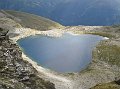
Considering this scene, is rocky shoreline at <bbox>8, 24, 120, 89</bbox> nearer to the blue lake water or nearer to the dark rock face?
the blue lake water

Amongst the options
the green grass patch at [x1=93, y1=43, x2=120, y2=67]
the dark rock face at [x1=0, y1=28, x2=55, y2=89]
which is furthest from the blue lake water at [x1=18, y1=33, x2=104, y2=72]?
the dark rock face at [x1=0, y1=28, x2=55, y2=89]

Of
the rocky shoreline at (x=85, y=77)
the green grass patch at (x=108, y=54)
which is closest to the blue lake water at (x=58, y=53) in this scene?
the green grass patch at (x=108, y=54)

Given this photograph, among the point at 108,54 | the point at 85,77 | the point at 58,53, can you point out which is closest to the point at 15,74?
the point at 85,77

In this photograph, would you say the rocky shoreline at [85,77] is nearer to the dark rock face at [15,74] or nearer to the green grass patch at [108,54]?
the green grass patch at [108,54]

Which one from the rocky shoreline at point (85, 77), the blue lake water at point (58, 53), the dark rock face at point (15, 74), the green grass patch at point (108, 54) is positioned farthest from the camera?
the green grass patch at point (108, 54)

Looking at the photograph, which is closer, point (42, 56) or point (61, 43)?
point (42, 56)

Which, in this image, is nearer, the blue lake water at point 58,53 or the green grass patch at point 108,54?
the blue lake water at point 58,53

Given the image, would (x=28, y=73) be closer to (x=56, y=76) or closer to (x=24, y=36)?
(x=56, y=76)

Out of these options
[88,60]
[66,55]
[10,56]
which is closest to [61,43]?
[66,55]
